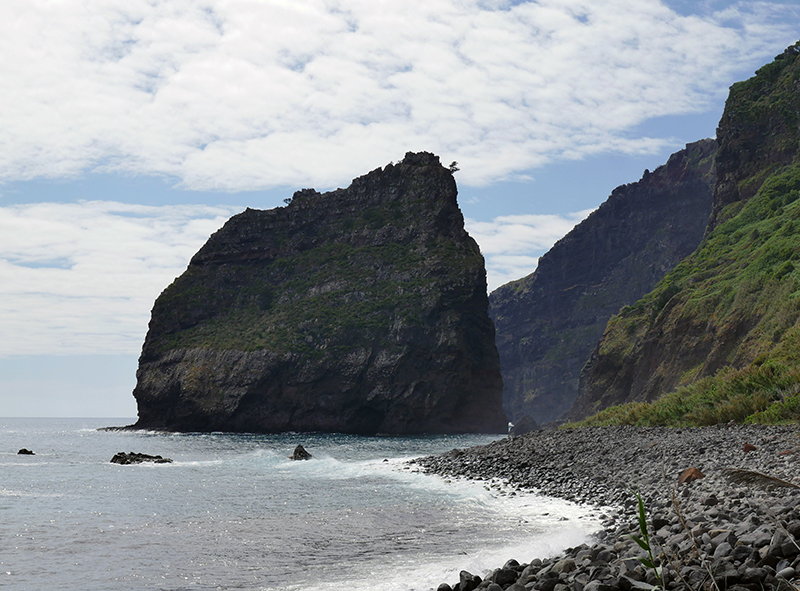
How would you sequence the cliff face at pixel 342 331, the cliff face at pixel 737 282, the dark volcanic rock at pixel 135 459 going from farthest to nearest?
the cliff face at pixel 342 331
the dark volcanic rock at pixel 135 459
the cliff face at pixel 737 282

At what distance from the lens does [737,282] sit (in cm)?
5012

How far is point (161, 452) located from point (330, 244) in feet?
253

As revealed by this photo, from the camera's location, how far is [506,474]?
27.4 meters

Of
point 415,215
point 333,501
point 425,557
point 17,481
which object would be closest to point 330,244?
point 415,215

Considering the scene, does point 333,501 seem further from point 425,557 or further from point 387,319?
point 387,319

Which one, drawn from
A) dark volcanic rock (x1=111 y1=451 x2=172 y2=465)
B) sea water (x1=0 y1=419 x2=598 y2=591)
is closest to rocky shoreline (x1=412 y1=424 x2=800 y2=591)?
sea water (x1=0 y1=419 x2=598 y2=591)

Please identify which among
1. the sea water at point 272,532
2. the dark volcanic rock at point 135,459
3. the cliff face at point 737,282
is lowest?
the dark volcanic rock at point 135,459

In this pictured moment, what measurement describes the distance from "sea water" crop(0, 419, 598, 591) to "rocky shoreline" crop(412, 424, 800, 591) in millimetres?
1693

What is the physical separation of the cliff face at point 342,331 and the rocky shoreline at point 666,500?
228ft

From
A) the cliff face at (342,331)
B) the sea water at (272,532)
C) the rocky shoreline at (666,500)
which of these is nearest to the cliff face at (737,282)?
the rocky shoreline at (666,500)

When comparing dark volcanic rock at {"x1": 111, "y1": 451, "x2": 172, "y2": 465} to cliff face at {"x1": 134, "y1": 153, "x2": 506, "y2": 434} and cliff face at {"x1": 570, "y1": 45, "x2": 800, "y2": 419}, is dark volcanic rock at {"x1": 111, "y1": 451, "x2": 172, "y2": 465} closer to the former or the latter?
cliff face at {"x1": 570, "y1": 45, "x2": 800, "y2": 419}

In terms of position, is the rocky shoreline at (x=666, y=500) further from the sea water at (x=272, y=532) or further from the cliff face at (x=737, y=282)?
the cliff face at (x=737, y=282)

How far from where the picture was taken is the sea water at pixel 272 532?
13.2 m

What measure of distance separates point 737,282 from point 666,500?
41.9 meters
